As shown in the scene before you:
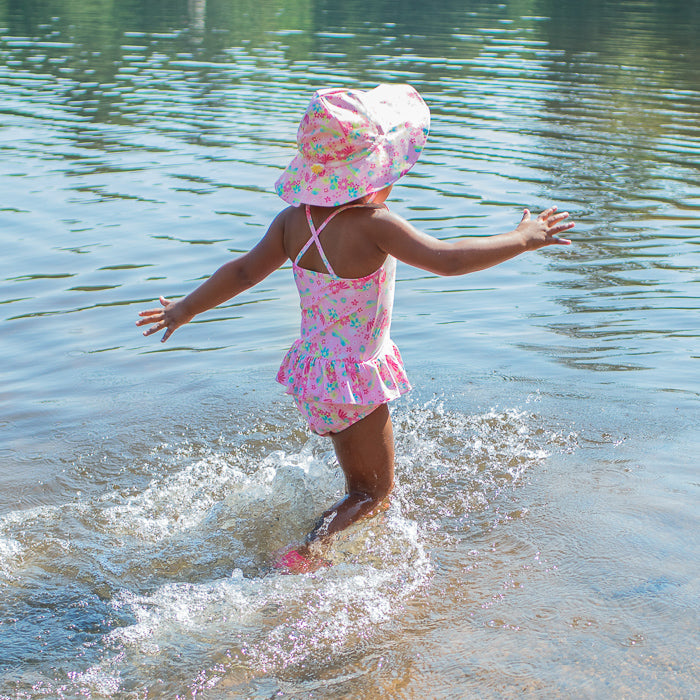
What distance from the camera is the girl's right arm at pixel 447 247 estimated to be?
3441mm

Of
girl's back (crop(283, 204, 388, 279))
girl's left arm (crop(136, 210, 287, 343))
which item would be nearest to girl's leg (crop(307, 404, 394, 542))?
girl's back (crop(283, 204, 388, 279))

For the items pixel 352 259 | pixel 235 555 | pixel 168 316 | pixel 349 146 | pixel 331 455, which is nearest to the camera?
pixel 349 146

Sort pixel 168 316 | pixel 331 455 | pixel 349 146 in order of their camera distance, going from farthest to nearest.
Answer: pixel 331 455 → pixel 168 316 → pixel 349 146

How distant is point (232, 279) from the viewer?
3947 mm

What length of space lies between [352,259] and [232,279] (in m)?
0.62

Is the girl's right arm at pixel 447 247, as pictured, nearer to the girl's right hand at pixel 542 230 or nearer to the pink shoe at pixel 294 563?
the girl's right hand at pixel 542 230

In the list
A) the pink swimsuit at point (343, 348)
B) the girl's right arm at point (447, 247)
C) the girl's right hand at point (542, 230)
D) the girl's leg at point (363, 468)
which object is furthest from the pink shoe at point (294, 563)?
the girl's right hand at point (542, 230)

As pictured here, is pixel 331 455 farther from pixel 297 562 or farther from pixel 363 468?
pixel 297 562

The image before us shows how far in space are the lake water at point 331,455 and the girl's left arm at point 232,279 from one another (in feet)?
2.90

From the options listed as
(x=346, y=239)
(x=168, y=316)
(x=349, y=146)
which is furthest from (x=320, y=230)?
(x=168, y=316)

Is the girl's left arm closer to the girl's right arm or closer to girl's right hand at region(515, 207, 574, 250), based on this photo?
the girl's right arm

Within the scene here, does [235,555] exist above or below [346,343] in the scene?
below

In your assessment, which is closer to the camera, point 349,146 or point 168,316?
point 349,146

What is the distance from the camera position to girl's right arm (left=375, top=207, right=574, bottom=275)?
11.3 ft
